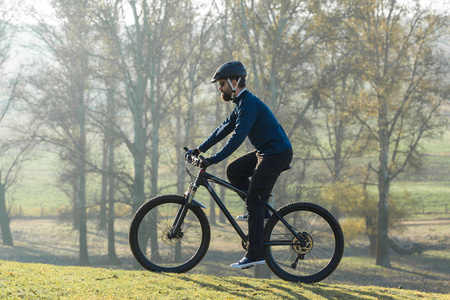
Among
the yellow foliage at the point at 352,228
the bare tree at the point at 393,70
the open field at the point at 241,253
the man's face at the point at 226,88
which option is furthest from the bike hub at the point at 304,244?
the yellow foliage at the point at 352,228

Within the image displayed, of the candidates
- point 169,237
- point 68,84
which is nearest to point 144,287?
point 169,237

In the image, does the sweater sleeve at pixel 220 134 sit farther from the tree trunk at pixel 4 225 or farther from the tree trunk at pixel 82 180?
the tree trunk at pixel 4 225

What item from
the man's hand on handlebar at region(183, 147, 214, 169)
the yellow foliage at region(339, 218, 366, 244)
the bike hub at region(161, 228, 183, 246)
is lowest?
the yellow foliage at region(339, 218, 366, 244)

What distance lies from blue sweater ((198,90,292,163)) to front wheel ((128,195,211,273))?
31.2 inches

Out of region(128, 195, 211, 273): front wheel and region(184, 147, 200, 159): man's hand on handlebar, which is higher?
region(184, 147, 200, 159): man's hand on handlebar

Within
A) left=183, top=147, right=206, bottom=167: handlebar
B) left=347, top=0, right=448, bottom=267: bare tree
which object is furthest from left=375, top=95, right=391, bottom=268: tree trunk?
left=183, top=147, right=206, bottom=167: handlebar

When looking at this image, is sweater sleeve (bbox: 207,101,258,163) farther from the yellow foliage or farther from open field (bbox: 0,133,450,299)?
the yellow foliage

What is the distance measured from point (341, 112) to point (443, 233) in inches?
535

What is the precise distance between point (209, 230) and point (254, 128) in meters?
1.35

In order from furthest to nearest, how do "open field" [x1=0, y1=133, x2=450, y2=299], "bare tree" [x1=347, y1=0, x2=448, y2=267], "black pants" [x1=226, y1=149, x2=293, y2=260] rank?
"bare tree" [x1=347, y1=0, x2=448, y2=267], "open field" [x1=0, y1=133, x2=450, y2=299], "black pants" [x1=226, y1=149, x2=293, y2=260]

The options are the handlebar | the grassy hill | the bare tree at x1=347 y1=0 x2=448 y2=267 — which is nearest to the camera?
the grassy hill

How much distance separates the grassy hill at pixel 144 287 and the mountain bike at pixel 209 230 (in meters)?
0.22

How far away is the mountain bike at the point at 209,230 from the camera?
18.1 ft

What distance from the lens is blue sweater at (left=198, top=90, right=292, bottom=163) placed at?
5.00 meters
